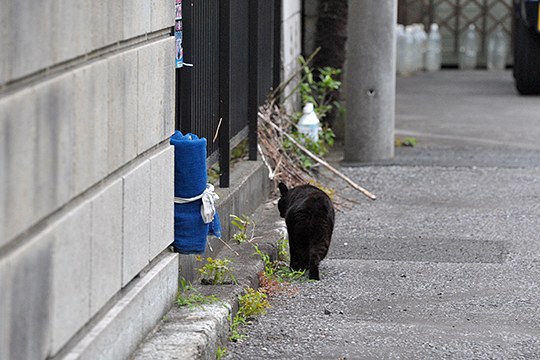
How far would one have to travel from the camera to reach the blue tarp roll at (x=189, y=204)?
5398mm

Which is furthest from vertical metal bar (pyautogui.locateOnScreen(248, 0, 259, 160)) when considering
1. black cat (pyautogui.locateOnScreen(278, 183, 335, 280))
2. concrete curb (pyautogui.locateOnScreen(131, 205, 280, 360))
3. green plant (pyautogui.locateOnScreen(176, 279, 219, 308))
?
green plant (pyautogui.locateOnScreen(176, 279, 219, 308))

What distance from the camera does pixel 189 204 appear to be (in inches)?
214

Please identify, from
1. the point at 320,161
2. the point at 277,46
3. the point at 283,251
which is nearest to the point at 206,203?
the point at 283,251

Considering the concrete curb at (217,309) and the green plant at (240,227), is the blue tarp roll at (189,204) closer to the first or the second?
the concrete curb at (217,309)

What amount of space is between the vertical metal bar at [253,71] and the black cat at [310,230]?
1.77 metres

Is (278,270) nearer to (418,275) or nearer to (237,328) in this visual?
(418,275)

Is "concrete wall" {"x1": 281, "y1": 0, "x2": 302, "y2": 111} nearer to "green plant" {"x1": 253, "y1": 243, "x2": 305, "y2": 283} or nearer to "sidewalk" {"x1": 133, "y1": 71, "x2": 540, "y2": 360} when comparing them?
"sidewalk" {"x1": 133, "y1": 71, "x2": 540, "y2": 360}

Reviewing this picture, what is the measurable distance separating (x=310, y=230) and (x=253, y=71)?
2283 mm

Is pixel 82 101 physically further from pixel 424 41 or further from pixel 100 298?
pixel 424 41

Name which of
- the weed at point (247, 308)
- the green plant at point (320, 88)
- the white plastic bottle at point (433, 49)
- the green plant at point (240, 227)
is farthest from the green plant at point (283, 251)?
the white plastic bottle at point (433, 49)

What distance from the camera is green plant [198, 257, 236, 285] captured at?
575 cm

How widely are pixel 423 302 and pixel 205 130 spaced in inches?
65.1

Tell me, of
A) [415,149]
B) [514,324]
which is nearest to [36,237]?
[514,324]

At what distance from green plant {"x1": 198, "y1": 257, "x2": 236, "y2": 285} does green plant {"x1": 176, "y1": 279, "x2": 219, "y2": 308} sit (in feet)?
0.65
